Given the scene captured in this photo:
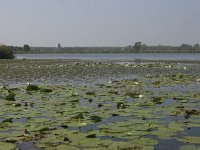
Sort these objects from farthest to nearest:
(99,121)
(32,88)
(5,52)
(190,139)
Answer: (5,52) → (32,88) → (99,121) → (190,139)

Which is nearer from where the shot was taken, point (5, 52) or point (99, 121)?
point (99, 121)

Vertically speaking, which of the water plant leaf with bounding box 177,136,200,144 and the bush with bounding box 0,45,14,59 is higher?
the bush with bounding box 0,45,14,59

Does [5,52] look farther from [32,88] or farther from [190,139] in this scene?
[190,139]

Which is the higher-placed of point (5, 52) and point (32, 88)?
point (5, 52)

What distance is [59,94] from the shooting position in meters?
12.0

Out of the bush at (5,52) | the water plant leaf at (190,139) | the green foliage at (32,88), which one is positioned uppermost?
the bush at (5,52)

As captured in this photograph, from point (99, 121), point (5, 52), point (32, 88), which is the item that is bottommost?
point (99, 121)

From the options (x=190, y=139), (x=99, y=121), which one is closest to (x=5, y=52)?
(x=99, y=121)

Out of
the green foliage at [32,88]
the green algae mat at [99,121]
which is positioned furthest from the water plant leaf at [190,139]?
the green foliage at [32,88]

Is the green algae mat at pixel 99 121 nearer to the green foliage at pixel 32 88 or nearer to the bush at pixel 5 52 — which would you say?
the green foliage at pixel 32 88

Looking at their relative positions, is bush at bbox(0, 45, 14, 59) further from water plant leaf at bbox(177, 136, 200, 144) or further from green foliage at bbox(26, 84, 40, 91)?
water plant leaf at bbox(177, 136, 200, 144)

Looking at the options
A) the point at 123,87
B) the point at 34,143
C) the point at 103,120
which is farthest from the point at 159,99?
the point at 34,143

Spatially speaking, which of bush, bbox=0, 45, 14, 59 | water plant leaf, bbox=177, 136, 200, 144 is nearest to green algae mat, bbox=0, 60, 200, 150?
water plant leaf, bbox=177, 136, 200, 144

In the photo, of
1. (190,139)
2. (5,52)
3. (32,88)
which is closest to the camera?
(190,139)
